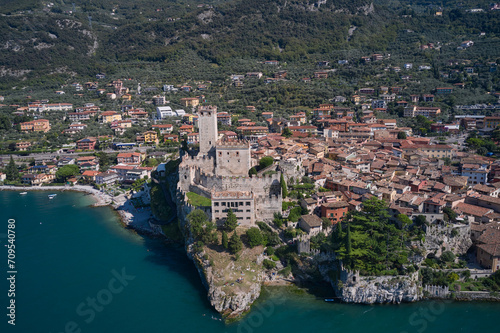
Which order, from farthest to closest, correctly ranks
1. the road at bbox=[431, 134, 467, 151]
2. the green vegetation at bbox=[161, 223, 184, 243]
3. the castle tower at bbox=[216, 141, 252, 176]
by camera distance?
the road at bbox=[431, 134, 467, 151], the green vegetation at bbox=[161, 223, 184, 243], the castle tower at bbox=[216, 141, 252, 176]

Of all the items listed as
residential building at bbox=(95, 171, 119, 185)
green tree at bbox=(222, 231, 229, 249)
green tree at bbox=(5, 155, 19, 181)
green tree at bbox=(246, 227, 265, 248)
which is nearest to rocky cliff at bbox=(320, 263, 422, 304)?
green tree at bbox=(246, 227, 265, 248)

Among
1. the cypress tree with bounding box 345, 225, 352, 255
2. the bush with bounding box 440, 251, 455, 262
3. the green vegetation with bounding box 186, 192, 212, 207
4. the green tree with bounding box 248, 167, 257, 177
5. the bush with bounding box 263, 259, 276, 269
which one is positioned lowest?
the bush with bounding box 263, 259, 276, 269

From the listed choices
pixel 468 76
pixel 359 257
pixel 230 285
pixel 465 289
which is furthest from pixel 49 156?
pixel 468 76

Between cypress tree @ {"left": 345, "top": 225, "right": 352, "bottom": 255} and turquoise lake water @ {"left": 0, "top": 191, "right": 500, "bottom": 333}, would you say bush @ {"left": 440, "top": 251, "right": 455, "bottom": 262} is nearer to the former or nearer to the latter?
turquoise lake water @ {"left": 0, "top": 191, "right": 500, "bottom": 333}

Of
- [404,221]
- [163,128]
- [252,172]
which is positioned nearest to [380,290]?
[404,221]

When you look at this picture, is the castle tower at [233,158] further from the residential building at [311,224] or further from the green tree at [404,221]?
the green tree at [404,221]

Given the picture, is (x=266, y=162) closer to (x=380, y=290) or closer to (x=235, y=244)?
(x=235, y=244)
